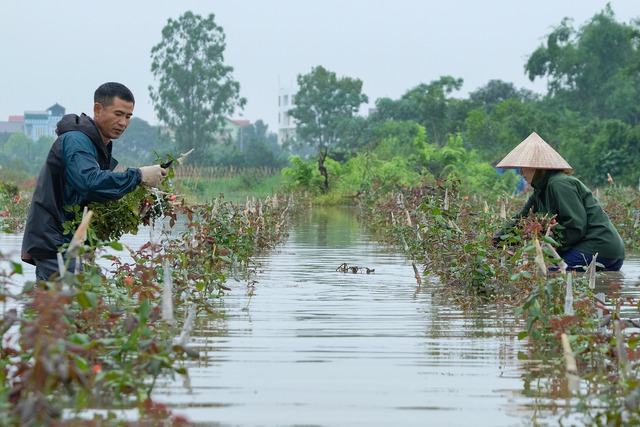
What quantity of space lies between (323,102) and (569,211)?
295ft

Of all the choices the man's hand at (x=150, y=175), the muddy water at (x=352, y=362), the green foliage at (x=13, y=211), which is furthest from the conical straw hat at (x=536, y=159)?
the green foliage at (x=13, y=211)

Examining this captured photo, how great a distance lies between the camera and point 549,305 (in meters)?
8.00

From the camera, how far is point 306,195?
144ft

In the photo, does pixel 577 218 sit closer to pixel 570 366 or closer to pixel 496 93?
pixel 570 366

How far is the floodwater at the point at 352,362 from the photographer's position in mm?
5863

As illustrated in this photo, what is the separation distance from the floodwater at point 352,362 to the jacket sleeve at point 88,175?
108cm

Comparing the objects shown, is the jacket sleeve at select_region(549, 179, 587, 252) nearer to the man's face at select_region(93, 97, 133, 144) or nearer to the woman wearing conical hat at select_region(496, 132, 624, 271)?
the woman wearing conical hat at select_region(496, 132, 624, 271)

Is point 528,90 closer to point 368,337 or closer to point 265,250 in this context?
point 265,250

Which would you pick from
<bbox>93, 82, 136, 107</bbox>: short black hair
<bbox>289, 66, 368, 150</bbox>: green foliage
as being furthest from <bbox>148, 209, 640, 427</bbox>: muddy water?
<bbox>289, 66, 368, 150</bbox>: green foliage

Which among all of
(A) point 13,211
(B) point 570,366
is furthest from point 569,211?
(A) point 13,211

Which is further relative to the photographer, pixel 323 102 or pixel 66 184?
pixel 323 102

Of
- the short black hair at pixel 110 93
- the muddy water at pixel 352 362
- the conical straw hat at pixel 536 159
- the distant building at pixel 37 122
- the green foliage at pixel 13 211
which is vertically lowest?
the muddy water at pixel 352 362

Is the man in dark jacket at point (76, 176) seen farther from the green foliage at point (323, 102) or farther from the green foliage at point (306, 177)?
the green foliage at point (323, 102)

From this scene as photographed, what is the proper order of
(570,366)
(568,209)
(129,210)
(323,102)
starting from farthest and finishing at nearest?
(323,102)
(568,209)
(129,210)
(570,366)
